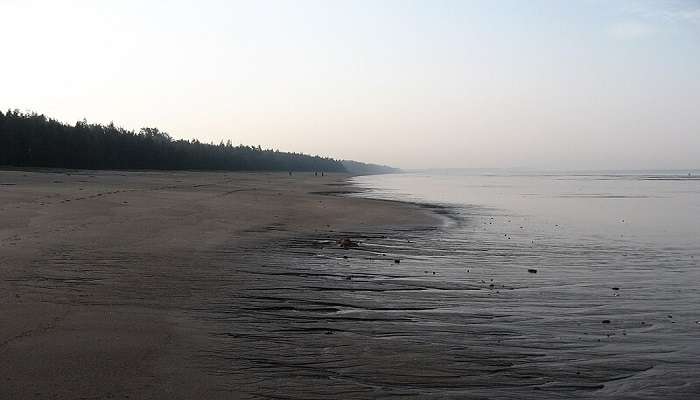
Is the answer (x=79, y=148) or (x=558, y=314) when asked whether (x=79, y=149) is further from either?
(x=558, y=314)

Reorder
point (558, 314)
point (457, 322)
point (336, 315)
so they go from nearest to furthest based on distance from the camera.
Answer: point (457, 322) < point (336, 315) < point (558, 314)

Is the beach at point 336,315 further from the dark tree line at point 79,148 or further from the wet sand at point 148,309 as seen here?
the dark tree line at point 79,148

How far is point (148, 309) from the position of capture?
7.68 metres

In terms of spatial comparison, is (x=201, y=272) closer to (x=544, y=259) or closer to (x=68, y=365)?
(x=68, y=365)

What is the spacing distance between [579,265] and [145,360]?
9.71 metres

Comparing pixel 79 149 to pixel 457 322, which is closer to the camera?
pixel 457 322

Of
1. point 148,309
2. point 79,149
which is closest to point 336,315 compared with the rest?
point 148,309

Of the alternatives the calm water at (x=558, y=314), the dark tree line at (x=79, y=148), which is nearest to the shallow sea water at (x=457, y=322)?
the calm water at (x=558, y=314)

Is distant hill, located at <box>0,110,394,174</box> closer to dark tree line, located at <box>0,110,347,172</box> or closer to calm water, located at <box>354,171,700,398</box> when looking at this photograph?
dark tree line, located at <box>0,110,347,172</box>

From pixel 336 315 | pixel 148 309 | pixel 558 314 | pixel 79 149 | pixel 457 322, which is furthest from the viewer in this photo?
pixel 79 149

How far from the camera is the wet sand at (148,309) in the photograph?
5.13 m

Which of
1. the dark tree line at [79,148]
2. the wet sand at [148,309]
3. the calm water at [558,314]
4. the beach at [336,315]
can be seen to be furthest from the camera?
the dark tree line at [79,148]

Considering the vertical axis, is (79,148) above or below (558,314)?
above

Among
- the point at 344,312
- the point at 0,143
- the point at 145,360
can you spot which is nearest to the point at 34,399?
the point at 145,360
